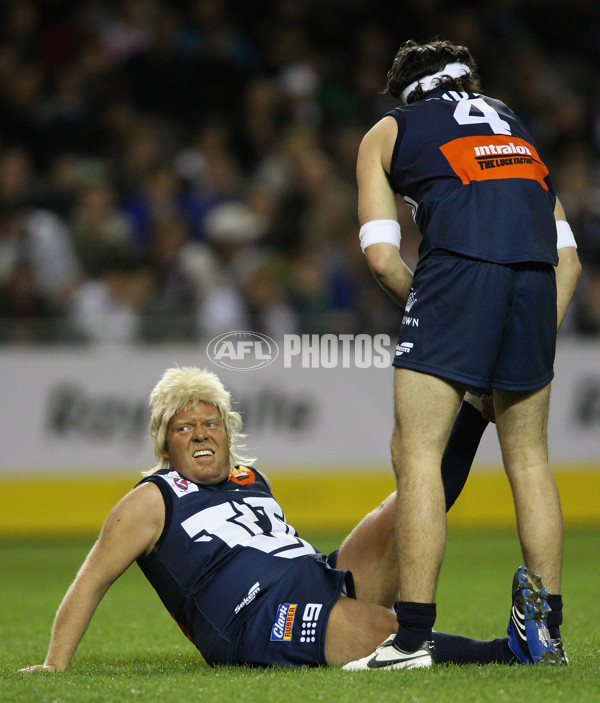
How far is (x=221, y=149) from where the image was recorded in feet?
37.3

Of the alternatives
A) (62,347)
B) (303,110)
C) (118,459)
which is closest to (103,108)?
(303,110)

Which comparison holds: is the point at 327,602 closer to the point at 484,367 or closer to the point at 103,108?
the point at 484,367

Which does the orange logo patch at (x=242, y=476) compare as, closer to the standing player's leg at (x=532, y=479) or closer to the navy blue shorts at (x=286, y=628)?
the navy blue shorts at (x=286, y=628)

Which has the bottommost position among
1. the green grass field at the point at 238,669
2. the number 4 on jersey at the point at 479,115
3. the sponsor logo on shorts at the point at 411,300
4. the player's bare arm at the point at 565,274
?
the green grass field at the point at 238,669

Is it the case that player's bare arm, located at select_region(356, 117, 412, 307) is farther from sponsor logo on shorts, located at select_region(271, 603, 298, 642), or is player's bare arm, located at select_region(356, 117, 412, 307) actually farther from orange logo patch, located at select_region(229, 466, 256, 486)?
sponsor logo on shorts, located at select_region(271, 603, 298, 642)

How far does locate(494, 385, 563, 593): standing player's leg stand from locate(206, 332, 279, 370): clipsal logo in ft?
18.1

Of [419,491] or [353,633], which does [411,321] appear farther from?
[353,633]

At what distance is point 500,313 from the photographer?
3.40 m

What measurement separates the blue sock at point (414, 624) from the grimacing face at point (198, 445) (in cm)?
95

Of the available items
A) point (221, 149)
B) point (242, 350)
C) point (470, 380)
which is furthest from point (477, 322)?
point (221, 149)

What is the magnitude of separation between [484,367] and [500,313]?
176 millimetres

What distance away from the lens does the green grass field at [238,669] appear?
2.96 m

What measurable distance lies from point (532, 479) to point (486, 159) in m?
1.04

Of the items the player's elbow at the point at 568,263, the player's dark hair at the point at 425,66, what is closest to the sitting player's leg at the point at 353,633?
the player's elbow at the point at 568,263
